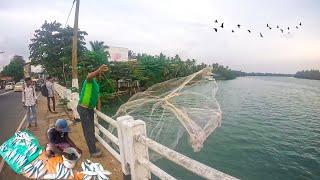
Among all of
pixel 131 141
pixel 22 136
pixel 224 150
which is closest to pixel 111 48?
pixel 224 150

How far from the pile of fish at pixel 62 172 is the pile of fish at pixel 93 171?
26 cm

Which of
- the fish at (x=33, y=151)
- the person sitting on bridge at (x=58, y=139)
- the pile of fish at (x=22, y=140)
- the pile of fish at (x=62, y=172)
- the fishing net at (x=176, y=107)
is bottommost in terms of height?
the pile of fish at (x=62, y=172)

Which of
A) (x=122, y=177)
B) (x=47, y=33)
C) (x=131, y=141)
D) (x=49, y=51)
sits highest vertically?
(x=47, y=33)

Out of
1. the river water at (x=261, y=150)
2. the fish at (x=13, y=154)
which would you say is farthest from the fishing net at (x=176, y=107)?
the river water at (x=261, y=150)

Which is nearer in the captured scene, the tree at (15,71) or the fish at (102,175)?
the fish at (102,175)

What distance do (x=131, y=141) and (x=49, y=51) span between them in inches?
1285

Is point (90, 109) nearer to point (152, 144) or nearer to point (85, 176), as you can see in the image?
point (85, 176)

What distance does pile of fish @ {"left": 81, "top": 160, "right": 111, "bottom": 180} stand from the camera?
4958mm

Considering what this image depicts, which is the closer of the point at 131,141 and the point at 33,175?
the point at 131,141

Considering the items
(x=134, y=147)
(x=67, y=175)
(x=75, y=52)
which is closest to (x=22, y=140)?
(x=67, y=175)

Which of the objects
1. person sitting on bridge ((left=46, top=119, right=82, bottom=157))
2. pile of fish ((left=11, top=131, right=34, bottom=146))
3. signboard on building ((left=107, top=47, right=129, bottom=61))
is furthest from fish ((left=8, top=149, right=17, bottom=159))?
signboard on building ((left=107, top=47, right=129, bottom=61))

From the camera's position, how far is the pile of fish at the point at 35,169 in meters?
→ 5.00

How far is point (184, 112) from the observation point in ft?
17.3

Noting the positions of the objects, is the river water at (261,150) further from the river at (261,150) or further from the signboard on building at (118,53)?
the signboard on building at (118,53)
